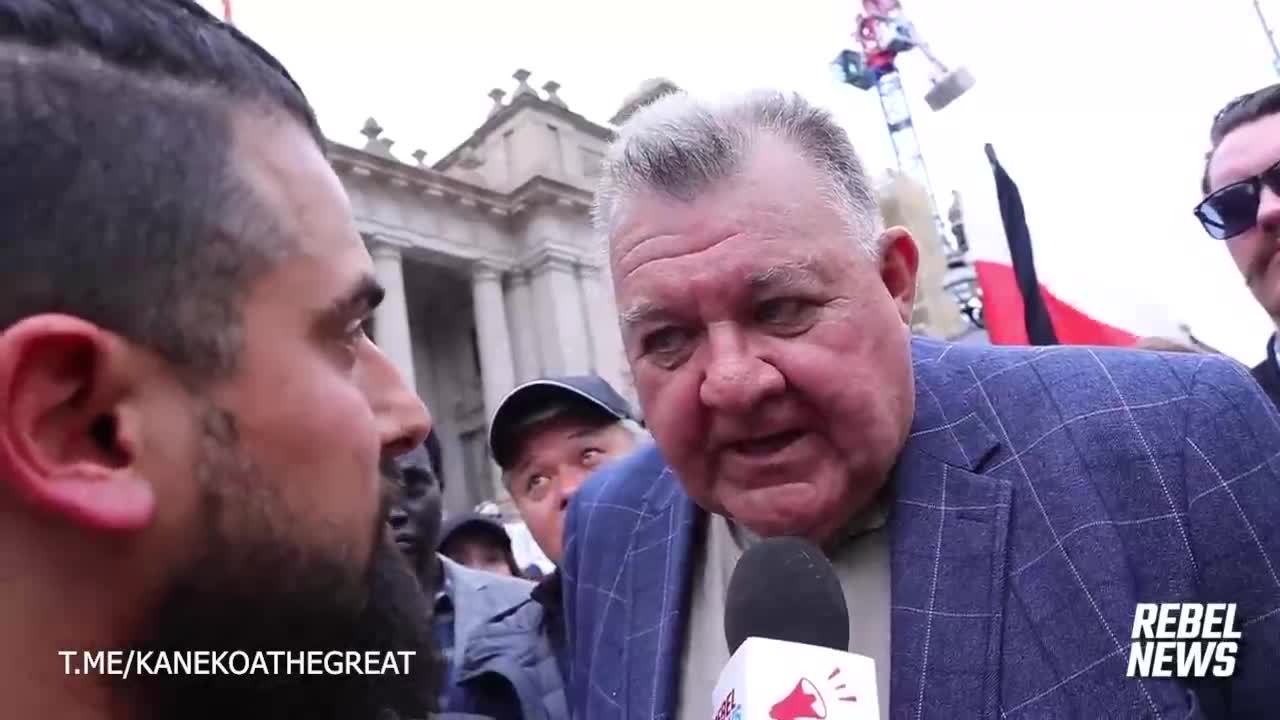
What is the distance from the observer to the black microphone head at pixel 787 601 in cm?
126

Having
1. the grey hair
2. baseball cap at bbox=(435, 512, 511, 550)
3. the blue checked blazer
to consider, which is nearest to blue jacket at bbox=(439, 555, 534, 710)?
the blue checked blazer

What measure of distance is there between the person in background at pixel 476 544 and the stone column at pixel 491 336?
52.6ft

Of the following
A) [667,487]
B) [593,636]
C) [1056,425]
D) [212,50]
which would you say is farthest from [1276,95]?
[212,50]

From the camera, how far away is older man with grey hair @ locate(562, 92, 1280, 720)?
157 centimetres

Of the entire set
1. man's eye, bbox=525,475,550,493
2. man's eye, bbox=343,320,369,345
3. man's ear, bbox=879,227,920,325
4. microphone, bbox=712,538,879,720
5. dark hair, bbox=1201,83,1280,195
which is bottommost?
microphone, bbox=712,538,879,720

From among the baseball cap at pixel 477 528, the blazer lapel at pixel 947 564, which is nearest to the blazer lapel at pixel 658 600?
the blazer lapel at pixel 947 564

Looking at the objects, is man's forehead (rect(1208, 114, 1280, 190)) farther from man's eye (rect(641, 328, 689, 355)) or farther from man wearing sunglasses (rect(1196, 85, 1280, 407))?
man's eye (rect(641, 328, 689, 355))

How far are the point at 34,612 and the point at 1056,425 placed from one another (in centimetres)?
154

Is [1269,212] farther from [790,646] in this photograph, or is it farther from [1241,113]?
[790,646]

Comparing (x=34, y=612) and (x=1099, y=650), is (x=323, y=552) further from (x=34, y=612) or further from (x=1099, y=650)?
(x=1099, y=650)

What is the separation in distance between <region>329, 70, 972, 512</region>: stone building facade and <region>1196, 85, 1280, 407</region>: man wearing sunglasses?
56.3 ft

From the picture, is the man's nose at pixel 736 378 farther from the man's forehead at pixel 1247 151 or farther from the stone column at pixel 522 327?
the stone column at pixel 522 327

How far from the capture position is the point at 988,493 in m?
1.76

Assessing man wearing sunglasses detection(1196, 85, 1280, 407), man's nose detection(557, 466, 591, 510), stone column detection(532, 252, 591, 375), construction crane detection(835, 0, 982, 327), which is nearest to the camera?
man wearing sunglasses detection(1196, 85, 1280, 407)
